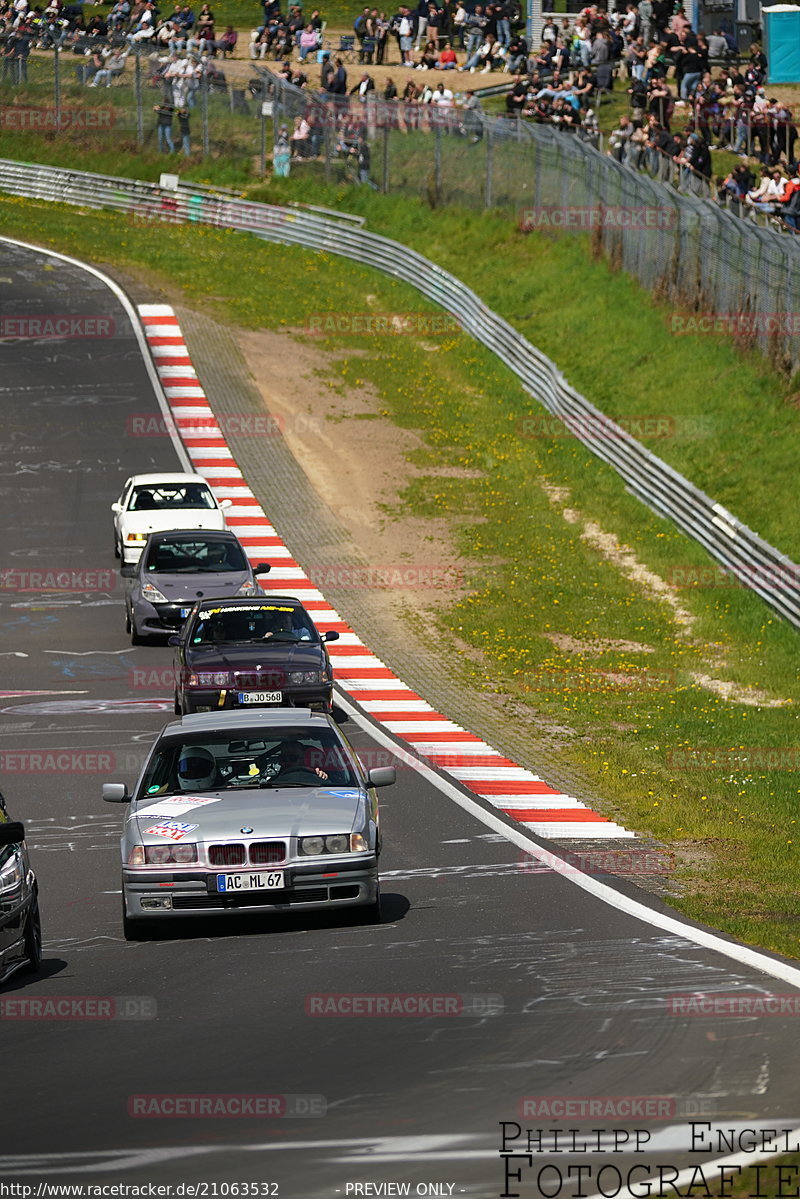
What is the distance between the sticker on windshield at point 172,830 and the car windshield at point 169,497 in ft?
60.3

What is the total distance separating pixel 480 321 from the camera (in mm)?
44719

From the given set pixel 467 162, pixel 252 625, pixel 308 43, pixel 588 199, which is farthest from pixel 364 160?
pixel 252 625

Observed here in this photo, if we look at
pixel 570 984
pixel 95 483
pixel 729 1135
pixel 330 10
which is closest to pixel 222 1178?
pixel 729 1135

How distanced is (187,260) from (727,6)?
18658 millimetres

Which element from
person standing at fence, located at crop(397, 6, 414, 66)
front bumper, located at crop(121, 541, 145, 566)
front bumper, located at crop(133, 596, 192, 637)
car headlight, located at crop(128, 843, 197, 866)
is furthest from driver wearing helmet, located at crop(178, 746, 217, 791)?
person standing at fence, located at crop(397, 6, 414, 66)

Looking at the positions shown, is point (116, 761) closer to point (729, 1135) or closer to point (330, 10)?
point (729, 1135)

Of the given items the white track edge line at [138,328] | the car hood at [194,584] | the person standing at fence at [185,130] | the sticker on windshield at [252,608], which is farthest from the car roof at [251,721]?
the person standing at fence at [185,130]

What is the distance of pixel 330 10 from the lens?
70500 millimetres

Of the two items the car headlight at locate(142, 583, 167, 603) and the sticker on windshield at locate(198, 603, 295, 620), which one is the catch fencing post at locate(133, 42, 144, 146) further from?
the sticker on windshield at locate(198, 603, 295, 620)

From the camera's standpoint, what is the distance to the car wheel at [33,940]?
11.0m

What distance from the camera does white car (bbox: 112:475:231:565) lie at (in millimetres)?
29406

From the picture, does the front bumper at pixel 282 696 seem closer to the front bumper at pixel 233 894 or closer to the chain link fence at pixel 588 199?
the front bumper at pixel 233 894

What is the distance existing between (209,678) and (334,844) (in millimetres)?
8305

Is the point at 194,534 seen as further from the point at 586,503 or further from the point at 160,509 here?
the point at 586,503
